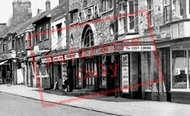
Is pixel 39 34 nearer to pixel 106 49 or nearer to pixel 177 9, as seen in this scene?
pixel 106 49

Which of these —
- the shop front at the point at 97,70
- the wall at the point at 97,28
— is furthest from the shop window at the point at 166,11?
the wall at the point at 97,28

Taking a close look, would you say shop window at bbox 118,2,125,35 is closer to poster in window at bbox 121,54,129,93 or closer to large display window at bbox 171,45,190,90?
poster in window at bbox 121,54,129,93

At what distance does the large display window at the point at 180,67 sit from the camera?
22578 mm

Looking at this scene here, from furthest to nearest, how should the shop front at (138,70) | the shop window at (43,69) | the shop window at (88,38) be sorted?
the shop window at (43,69) → the shop window at (88,38) → the shop front at (138,70)

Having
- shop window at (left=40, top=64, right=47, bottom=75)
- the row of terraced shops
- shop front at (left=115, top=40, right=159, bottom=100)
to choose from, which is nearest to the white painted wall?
the row of terraced shops

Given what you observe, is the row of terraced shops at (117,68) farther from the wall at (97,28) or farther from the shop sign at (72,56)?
the wall at (97,28)

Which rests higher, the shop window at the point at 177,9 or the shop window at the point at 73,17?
the shop window at the point at 73,17

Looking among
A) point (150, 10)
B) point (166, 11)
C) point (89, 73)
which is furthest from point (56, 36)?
point (166, 11)

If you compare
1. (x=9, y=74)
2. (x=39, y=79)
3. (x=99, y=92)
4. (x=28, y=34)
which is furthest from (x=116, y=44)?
(x=9, y=74)

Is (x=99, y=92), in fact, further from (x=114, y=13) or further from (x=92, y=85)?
(x=114, y=13)

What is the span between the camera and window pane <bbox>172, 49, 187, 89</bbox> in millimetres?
22797

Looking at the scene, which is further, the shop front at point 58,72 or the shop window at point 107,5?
the shop front at point 58,72

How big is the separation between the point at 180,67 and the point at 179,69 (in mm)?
132

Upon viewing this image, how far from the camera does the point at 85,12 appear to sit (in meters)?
35.2
